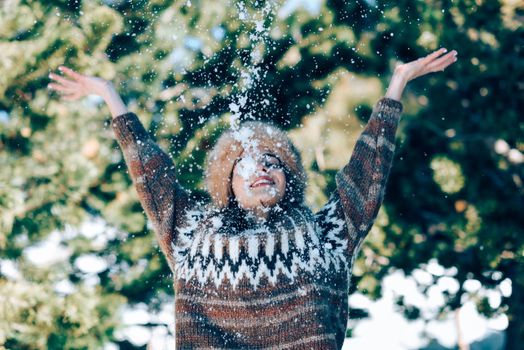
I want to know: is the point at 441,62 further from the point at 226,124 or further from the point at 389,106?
the point at 226,124

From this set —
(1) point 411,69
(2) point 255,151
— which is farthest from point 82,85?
(1) point 411,69

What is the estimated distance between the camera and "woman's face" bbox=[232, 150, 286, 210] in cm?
258

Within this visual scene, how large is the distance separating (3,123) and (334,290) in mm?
3444

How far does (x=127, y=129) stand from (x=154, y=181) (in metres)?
0.23

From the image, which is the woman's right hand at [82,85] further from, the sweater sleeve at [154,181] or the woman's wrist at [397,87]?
the woman's wrist at [397,87]

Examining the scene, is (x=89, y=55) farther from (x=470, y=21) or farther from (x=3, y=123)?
(x=470, y=21)

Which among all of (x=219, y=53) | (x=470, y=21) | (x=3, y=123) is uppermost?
(x=470, y=21)

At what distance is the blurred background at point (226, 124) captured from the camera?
15.9 ft

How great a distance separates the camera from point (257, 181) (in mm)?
2582

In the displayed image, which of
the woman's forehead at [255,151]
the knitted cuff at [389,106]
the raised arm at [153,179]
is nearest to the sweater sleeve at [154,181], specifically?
the raised arm at [153,179]

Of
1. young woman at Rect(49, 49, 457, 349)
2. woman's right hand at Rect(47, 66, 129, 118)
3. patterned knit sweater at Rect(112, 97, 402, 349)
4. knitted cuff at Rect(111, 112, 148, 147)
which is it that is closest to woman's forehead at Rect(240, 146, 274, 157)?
young woman at Rect(49, 49, 457, 349)

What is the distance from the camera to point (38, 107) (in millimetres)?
5215

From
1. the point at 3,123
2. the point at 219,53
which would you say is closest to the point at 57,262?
the point at 3,123

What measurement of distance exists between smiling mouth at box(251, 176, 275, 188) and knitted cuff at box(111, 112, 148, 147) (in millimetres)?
494
